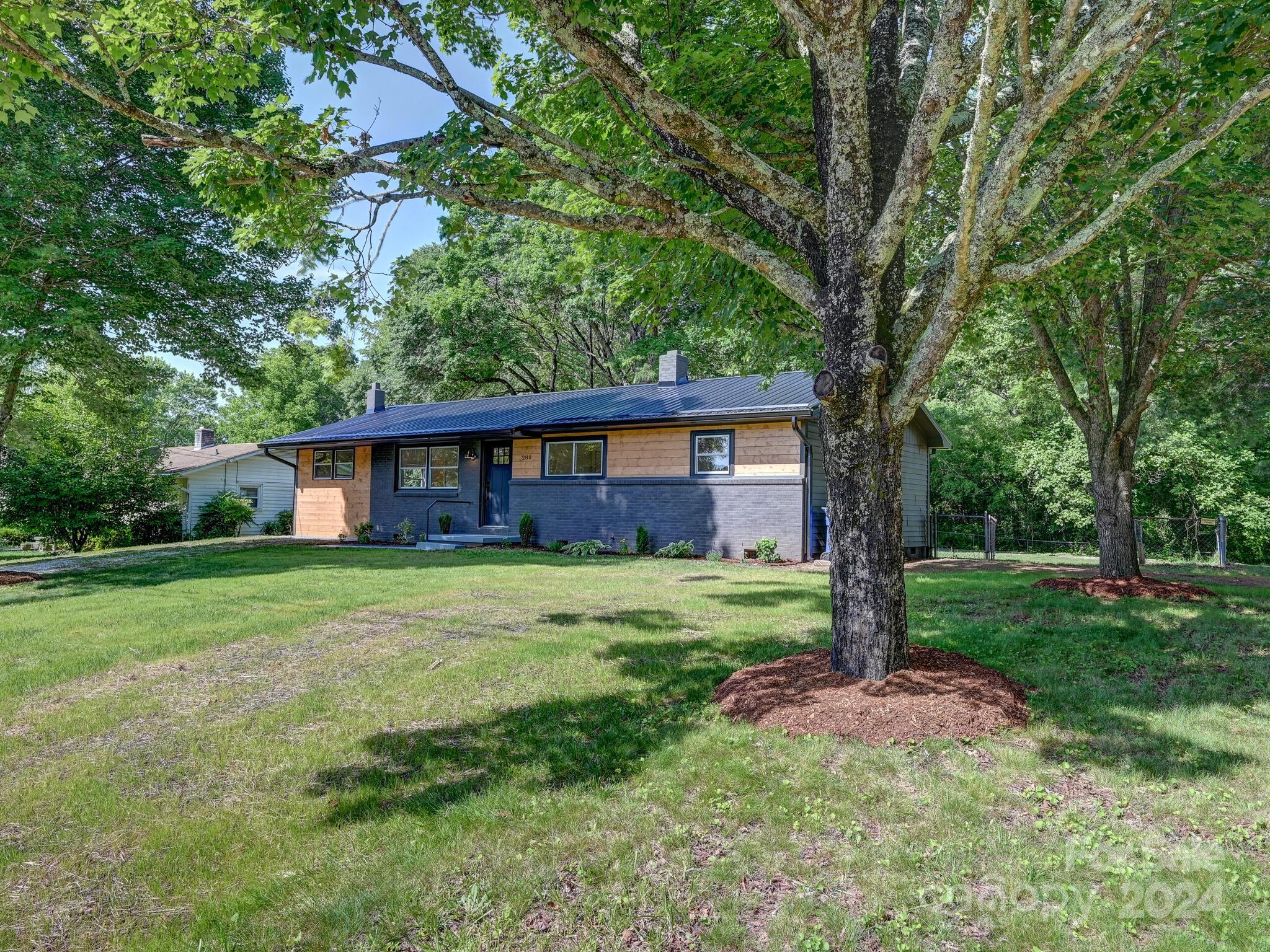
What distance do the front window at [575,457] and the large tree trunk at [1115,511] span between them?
10.0 meters

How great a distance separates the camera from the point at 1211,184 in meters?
6.73

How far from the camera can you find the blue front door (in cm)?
1872

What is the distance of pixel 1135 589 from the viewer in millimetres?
8844

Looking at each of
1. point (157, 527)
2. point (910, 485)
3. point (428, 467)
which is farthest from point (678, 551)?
point (157, 527)

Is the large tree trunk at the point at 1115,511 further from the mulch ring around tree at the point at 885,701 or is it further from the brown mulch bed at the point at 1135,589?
the mulch ring around tree at the point at 885,701

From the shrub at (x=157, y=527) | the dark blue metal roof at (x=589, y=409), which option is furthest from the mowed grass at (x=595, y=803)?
the shrub at (x=157, y=527)

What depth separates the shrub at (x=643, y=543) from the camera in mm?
15719

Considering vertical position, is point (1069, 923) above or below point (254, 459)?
below

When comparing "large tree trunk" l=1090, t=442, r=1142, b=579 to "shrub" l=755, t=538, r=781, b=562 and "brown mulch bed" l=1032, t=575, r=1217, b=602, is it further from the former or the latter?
"shrub" l=755, t=538, r=781, b=562

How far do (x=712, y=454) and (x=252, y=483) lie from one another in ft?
77.1

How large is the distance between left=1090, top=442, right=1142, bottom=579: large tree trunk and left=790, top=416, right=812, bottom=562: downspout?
4923mm

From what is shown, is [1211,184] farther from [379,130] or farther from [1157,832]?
[379,130]

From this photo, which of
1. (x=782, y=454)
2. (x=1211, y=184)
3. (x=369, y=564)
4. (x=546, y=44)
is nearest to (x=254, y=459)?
(x=369, y=564)

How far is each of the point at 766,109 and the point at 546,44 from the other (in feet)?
10.5
